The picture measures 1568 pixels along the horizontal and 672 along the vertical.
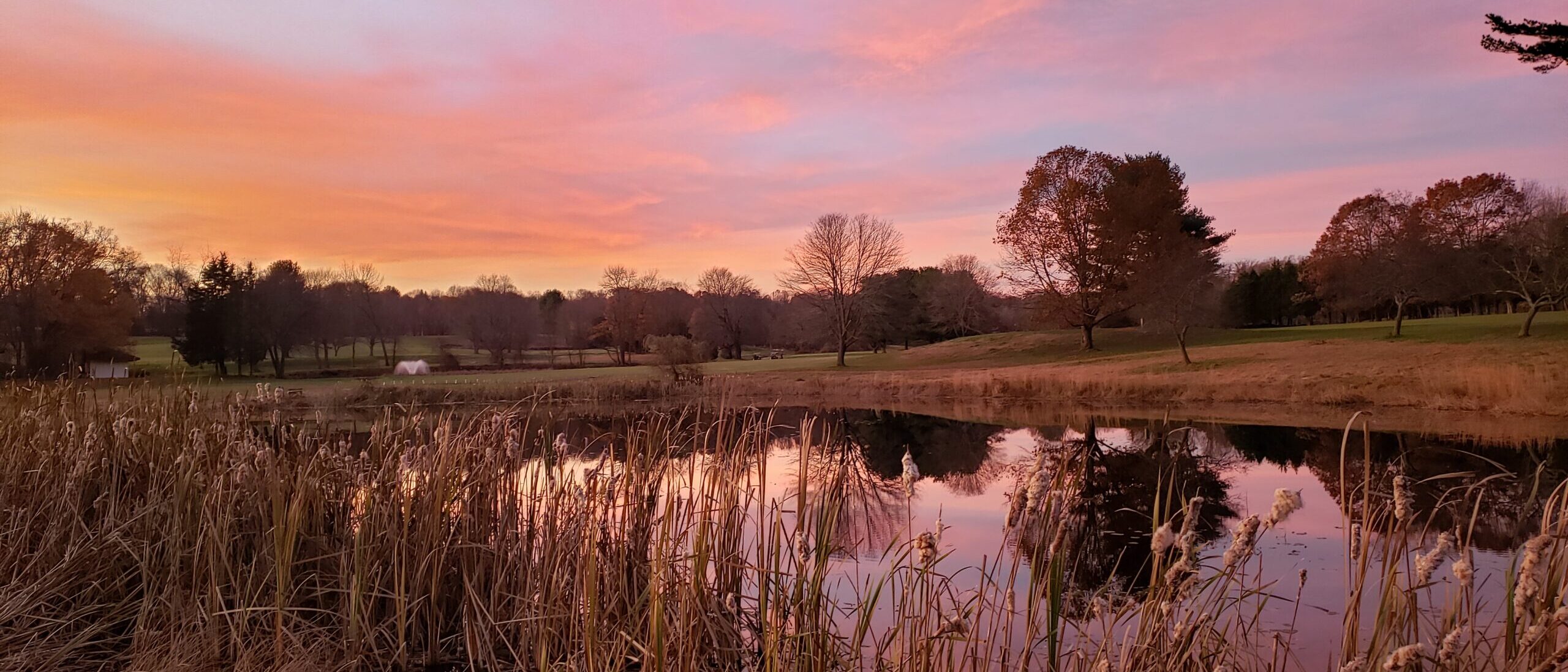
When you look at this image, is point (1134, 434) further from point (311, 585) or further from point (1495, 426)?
point (311, 585)

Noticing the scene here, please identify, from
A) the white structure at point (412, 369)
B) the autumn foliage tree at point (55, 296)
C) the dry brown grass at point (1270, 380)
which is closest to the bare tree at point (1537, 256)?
the dry brown grass at point (1270, 380)

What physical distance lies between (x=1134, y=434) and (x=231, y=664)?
18.1m

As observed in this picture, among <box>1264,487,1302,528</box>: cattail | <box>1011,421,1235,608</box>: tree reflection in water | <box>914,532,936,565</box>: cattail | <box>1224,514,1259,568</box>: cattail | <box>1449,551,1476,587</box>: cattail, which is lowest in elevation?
<box>1011,421,1235,608</box>: tree reflection in water

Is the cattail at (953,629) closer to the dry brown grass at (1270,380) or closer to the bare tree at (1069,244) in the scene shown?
the dry brown grass at (1270,380)

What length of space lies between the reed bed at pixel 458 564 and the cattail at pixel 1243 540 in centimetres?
89

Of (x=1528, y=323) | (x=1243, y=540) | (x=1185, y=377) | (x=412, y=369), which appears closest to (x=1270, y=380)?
(x=1185, y=377)

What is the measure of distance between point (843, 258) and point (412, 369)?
26.0 metres

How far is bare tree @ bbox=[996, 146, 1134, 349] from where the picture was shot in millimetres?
40062

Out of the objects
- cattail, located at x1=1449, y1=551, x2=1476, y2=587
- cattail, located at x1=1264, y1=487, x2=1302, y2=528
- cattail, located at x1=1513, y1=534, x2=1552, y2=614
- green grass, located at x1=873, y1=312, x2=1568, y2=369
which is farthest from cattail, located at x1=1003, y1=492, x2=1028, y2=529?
green grass, located at x1=873, y1=312, x2=1568, y2=369

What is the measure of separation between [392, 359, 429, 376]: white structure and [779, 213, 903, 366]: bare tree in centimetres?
2180

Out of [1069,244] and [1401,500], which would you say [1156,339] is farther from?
[1401,500]

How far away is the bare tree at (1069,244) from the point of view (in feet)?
131

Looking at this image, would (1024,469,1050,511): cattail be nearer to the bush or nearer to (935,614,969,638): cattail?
(935,614,969,638): cattail

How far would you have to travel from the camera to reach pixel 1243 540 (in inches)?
88.2
